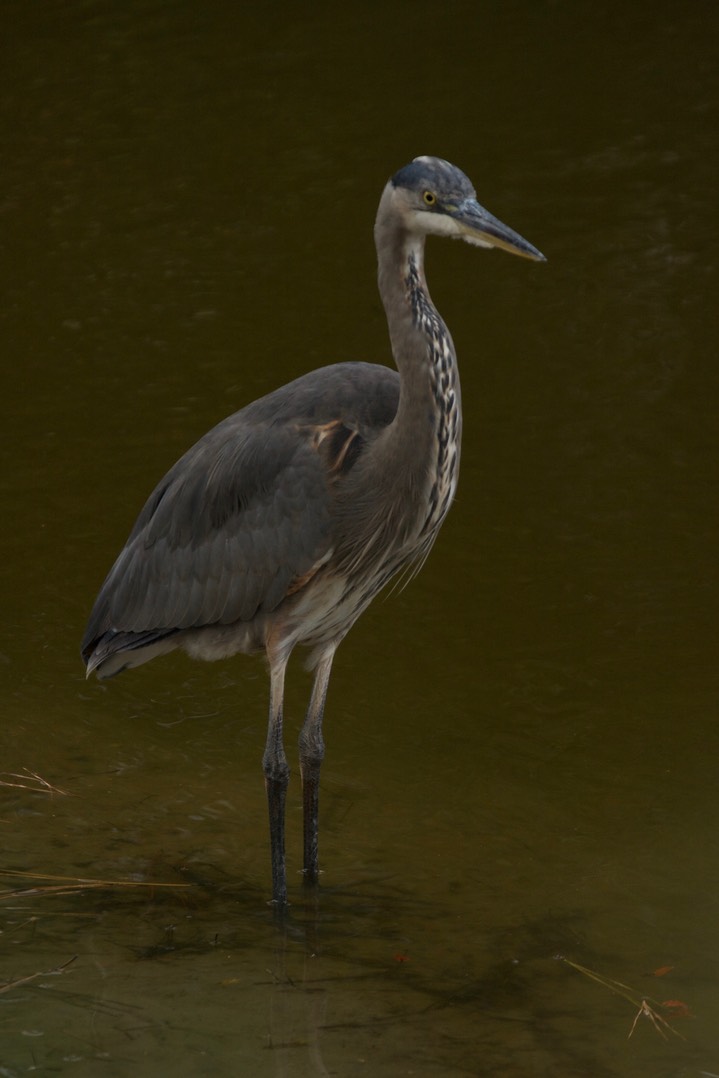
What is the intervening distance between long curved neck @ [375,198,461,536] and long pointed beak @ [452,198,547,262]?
0.20 metres

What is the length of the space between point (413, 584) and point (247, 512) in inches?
84.4

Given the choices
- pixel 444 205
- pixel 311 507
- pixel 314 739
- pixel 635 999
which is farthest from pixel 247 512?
pixel 635 999

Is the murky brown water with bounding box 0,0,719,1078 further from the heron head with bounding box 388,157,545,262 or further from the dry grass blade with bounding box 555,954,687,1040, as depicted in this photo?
the heron head with bounding box 388,157,545,262

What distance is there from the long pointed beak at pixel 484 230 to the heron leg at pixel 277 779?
58.3 inches

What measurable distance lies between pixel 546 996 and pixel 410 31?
10.8 metres

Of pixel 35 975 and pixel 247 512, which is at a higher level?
pixel 247 512

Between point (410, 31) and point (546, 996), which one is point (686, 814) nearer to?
point (546, 996)

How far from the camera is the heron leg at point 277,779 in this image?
538 cm

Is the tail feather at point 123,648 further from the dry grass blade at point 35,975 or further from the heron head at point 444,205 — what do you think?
the heron head at point 444,205

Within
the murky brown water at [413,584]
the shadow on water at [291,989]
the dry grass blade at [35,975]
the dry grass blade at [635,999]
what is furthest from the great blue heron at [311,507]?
the dry grass blade at [635,999]

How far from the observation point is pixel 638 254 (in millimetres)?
10188

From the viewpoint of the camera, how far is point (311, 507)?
5.30 meters

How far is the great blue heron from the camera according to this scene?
16.4ft

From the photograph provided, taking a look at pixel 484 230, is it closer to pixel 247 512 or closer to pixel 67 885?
pixel 247 512
